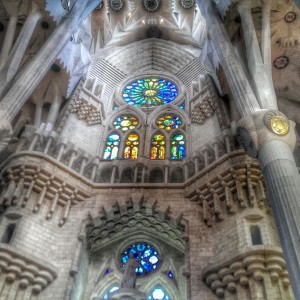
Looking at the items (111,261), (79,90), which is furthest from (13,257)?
(79,90)

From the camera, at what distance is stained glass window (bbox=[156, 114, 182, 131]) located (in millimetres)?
15077

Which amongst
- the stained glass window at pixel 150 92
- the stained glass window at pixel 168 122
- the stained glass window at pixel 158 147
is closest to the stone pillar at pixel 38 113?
the stained glass window at pixel 158 147

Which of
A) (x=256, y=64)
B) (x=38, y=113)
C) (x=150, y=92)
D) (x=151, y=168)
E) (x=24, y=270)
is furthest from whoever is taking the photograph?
(x=150, y=92)

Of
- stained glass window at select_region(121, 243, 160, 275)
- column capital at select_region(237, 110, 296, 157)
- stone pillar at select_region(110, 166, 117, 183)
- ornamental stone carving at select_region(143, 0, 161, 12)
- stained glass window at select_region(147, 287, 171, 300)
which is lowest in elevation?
stained glass window at select_region(147, 287, 171, 300)

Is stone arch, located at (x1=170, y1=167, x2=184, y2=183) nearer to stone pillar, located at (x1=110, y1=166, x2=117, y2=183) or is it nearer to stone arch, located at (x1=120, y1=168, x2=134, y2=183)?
stone arch, located at (x1=120, y1=168, x2=134, y2=183)

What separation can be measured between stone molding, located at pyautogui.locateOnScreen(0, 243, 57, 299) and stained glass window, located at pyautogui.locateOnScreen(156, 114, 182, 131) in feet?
23.8

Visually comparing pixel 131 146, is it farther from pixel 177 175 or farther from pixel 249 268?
pixel 249 268

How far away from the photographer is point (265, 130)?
26.7 ft

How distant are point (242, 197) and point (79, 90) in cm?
742

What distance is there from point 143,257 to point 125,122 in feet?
17.8

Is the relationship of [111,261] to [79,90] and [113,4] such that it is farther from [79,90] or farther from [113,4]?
[113,4]

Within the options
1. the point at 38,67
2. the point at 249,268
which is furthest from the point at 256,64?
the point at 38,67

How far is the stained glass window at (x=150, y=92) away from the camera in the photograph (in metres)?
16.5

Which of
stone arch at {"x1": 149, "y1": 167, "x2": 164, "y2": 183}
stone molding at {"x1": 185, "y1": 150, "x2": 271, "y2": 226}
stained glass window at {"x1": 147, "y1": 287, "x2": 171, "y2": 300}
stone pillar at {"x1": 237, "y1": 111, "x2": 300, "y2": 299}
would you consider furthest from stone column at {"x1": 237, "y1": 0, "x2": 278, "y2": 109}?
stained glass window at {"x1": 147, "y1": 287, "x2": 171, "y2": 300}
